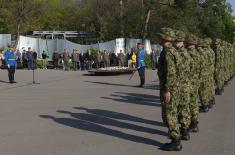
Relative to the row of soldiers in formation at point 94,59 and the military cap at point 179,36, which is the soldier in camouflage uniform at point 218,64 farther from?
the row of soldiers in formation at point 94,59

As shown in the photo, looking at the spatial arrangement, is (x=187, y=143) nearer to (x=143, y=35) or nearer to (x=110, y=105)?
(x=110, y=105)

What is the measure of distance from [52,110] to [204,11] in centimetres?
4595

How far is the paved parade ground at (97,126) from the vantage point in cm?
911

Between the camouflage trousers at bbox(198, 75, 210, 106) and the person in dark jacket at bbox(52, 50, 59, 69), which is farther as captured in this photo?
the person in dark jacket at bbox(52, 50, 59, 69)

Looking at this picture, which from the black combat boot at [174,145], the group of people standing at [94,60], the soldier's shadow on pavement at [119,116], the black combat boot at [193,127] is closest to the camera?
the black combat boot at [174,145]

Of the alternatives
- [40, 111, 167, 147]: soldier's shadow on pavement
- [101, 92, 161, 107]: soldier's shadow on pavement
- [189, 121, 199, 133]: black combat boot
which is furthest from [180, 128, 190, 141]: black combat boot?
[101, 92, 161, 107]: soldier's shadow on pavement

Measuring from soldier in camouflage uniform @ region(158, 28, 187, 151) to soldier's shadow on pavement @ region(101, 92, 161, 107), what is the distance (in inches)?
261

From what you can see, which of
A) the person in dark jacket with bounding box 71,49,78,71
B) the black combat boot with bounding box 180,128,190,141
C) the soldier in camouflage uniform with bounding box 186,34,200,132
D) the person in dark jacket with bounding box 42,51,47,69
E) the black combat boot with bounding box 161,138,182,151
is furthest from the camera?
the person in dark jacket with bounding box 42,51,47,69

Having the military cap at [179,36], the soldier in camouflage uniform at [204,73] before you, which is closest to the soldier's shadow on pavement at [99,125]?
the military cap at [179,36]

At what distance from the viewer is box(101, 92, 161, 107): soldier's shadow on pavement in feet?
53.3

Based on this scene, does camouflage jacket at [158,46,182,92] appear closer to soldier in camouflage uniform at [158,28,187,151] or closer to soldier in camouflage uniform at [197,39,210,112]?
soldier in camouflage uniform at [158,28,187,151]

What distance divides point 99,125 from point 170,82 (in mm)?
3146

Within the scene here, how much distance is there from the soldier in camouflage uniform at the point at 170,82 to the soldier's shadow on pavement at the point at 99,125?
565mm

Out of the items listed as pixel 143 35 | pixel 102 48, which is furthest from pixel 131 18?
pixel 102 48
